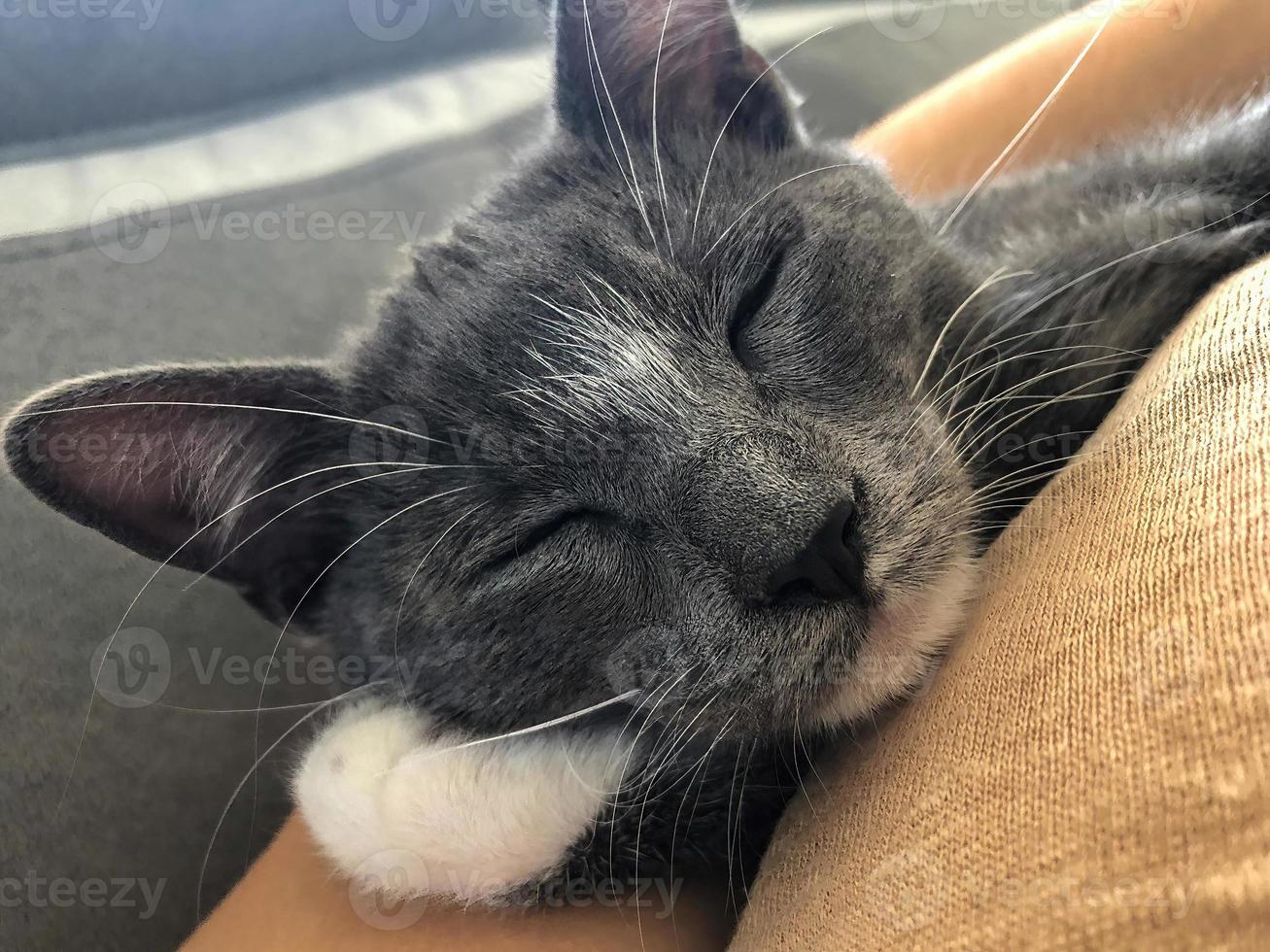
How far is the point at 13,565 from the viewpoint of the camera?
103 cm

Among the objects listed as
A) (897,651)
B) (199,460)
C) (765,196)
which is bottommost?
(897,651)

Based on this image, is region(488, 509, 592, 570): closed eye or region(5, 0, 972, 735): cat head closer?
region(5, 0, 972, 735): cat head

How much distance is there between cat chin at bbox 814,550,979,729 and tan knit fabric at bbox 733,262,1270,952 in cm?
3

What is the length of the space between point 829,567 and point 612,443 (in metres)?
0.23

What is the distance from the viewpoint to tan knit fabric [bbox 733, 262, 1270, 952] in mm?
380

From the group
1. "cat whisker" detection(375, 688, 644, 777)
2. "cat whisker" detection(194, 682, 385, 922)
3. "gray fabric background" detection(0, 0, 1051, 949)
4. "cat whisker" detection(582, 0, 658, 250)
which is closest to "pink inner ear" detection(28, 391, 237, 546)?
"gray fabric background" detection(0, 0, 1051, 949)

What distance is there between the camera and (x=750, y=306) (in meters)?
0.84

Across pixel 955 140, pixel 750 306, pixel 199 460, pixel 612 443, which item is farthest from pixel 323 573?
pixel 955 140

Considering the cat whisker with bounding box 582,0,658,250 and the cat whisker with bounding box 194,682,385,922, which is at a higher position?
the cat whisker with bounding box 582,0,658,250

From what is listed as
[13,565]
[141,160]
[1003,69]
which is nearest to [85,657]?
[13,565]

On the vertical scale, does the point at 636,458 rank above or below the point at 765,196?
below

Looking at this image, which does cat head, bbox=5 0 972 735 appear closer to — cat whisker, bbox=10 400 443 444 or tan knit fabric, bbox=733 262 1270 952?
cat whisker, bbox=10 400 443 444

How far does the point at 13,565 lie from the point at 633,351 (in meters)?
0.85

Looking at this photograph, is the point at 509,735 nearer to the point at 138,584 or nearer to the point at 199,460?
the point at 199,460
